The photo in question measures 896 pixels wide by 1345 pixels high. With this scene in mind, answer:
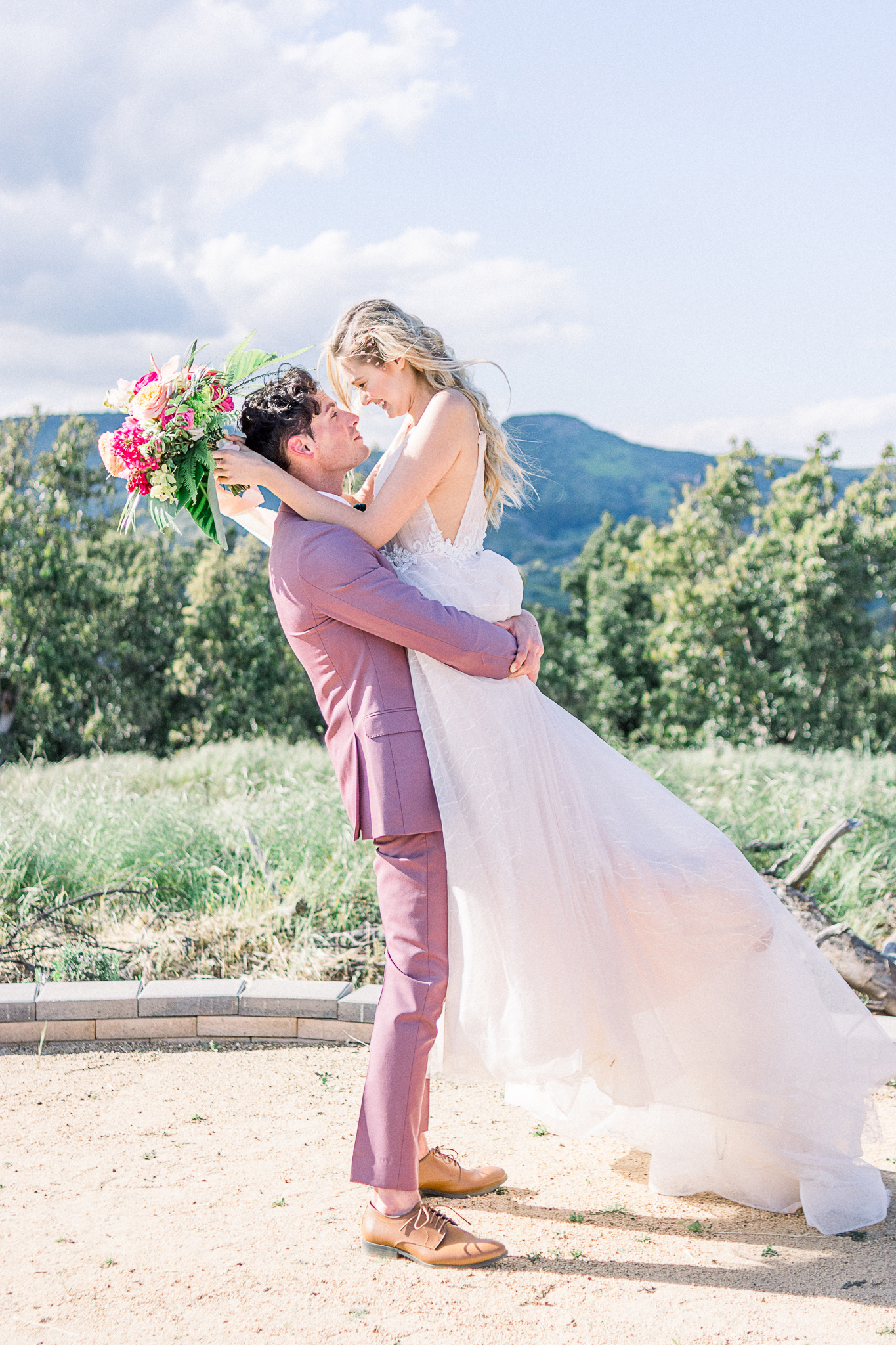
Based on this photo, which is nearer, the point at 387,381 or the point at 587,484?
the point at 387,381

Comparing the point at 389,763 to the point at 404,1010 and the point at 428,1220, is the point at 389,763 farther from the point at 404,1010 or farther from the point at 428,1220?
the point at 428,1220

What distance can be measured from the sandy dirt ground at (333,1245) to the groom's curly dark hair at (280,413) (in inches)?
70.1

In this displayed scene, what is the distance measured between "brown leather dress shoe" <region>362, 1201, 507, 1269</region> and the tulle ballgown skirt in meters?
0.32

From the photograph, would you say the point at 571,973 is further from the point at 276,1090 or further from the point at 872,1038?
the point at 276,1090

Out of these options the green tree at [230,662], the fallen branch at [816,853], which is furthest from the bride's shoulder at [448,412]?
the green tree at [230,662]

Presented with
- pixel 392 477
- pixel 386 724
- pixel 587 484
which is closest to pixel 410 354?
pixel 392 477

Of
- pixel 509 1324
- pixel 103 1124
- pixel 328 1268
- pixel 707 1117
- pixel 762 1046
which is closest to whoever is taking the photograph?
pixel 509 1324

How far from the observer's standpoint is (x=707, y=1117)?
2604 mm

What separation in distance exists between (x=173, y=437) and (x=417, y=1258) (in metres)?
1.87

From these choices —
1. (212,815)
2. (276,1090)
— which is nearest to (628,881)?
(276,1090)

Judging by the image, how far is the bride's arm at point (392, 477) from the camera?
7.76 feet

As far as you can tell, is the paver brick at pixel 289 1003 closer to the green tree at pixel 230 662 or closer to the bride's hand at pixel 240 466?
the bride's hand at pixel 240 466

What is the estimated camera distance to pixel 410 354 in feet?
8.26

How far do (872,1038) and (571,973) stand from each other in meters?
0.80
